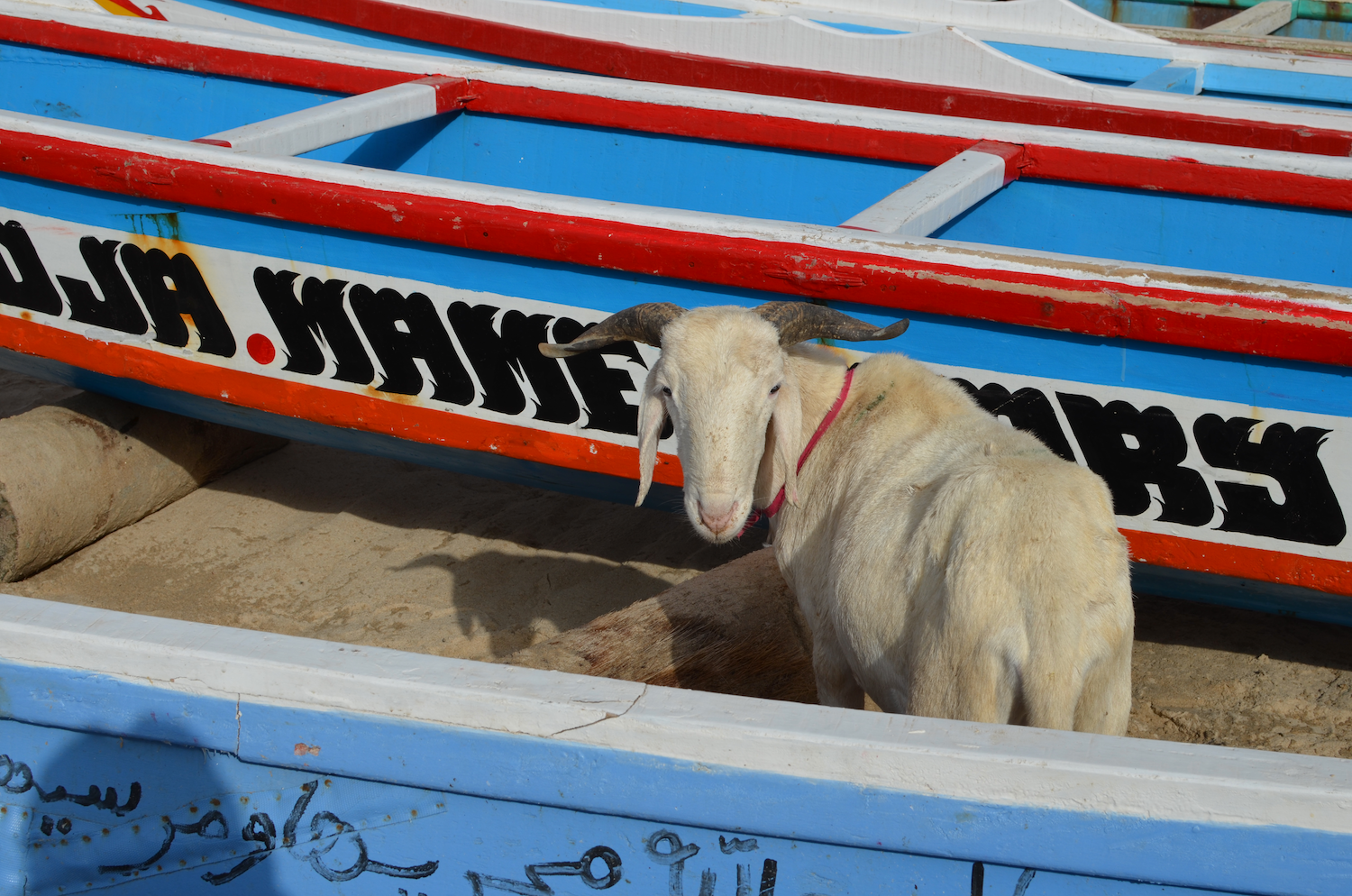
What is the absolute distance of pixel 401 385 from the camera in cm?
427

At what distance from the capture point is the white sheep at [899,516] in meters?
2.32

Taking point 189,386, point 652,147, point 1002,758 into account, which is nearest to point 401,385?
point 189,386

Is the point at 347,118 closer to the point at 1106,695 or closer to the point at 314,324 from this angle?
the point at 314,324

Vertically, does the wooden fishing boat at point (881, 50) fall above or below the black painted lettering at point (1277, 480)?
above

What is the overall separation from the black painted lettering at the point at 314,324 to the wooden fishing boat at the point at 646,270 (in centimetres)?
1

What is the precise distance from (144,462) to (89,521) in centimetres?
37

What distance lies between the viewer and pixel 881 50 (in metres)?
6.97

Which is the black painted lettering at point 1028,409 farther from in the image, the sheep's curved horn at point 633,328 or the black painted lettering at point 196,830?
the black painted lettering at point 196,830

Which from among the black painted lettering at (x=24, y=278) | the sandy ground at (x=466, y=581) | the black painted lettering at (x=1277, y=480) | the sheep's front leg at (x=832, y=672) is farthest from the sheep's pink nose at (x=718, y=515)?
the black painted lettering at (x=24, y=278)

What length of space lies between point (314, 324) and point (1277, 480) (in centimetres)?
343

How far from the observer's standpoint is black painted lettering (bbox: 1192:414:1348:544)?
332 cm

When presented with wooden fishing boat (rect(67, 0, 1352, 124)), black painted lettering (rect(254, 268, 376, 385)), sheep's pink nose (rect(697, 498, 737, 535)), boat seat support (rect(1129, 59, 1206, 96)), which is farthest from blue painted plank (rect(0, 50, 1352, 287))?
sheep's pink nose (rect(697, 498, 737, 535))

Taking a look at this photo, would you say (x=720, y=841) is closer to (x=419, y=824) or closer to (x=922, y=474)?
(x=419, y=824)

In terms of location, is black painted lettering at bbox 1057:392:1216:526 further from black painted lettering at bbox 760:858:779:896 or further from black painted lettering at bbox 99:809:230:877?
black painted lettering at bbox 99:809:230:877
